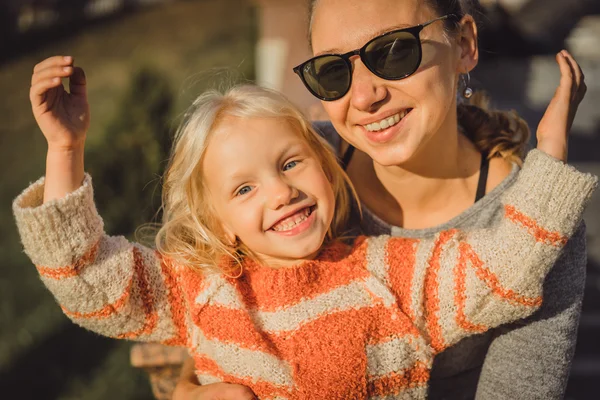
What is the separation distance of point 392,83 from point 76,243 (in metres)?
1.24

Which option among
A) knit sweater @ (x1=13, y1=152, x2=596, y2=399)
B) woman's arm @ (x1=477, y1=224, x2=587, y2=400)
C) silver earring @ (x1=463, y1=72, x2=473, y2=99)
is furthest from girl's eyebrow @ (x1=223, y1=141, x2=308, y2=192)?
woman's arm @ (x1=477, y1=224, x2=587, y2=400)

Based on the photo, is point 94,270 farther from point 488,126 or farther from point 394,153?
point 488,126

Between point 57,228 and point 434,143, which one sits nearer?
point 57,228

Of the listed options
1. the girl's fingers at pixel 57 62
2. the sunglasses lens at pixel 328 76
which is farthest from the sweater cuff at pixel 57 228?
the sunglasses lens at pixel 328 76

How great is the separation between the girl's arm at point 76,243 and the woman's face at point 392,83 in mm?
942

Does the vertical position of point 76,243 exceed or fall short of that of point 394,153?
it falls short

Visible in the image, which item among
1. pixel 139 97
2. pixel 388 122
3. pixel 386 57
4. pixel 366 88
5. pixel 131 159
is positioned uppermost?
pixel 386 57

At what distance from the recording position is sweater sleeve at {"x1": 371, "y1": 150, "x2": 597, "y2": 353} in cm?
187

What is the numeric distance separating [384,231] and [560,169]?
818 mm

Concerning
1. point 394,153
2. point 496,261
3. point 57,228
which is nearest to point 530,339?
point 496,261

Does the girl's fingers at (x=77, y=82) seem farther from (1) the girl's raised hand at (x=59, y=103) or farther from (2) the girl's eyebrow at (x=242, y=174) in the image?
(2) the girl's eyebrow at (x=242, y=174)

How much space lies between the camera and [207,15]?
11.0 metres

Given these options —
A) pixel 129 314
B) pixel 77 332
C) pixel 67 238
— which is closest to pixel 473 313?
pixel 129 314

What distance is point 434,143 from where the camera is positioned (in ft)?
7.97
